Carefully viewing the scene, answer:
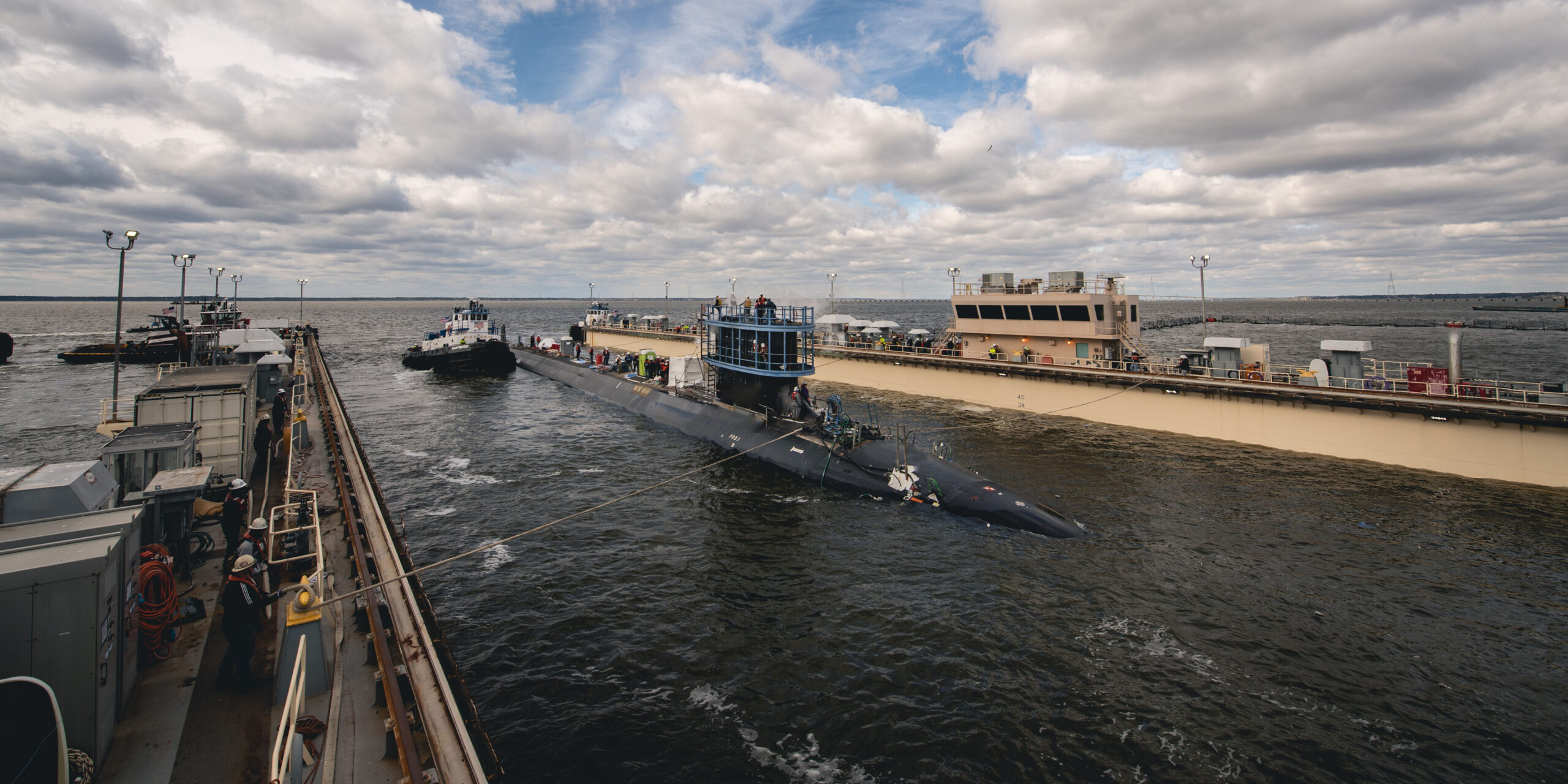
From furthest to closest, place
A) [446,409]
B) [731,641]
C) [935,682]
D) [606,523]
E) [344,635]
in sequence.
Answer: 1. [446,409]
2. [606,523]
3. [731,641]
4. [935,682]
5. [344,635]

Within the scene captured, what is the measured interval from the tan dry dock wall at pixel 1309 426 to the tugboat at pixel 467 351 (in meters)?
41.4

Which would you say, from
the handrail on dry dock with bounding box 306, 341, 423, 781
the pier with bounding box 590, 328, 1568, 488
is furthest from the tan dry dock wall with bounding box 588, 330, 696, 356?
the handrail on dry dock with bounding box 306, 341, 423, 781

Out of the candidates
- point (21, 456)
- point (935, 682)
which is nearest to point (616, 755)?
point (935, 682)

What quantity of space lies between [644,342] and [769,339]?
5822 cm

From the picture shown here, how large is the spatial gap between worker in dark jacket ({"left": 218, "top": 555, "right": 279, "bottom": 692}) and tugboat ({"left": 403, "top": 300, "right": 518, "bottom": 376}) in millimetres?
54582

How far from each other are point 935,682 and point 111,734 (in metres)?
12.7

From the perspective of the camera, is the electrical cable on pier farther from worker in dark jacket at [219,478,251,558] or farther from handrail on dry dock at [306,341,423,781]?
worker in dark jacket at [219,478,251,558]

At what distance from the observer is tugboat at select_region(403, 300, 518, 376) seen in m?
59.9

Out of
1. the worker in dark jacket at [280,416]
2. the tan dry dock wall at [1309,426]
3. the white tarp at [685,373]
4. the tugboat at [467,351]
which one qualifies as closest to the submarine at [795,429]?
the white tarp at [685,373]

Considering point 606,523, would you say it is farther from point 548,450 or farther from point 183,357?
point 183,357

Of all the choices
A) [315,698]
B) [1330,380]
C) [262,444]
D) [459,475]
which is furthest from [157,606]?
[1330,380]

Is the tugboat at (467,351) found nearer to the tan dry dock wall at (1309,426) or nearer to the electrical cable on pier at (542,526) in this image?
the electrical cable on pier at (542,526)

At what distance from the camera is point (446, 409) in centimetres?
4306

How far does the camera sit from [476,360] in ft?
197
